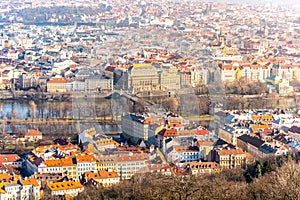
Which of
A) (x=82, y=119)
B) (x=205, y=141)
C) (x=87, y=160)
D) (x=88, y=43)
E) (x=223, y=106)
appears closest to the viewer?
(x=87, y=160)

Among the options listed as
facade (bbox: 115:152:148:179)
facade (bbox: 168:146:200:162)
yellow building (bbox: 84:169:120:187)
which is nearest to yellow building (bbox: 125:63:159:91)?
facade (bbox: 168:146:200:162)

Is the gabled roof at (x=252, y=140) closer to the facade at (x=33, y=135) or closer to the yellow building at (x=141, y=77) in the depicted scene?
the facade at (x=33, y=135)

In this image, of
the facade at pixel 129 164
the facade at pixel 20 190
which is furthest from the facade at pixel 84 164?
the facade at pixel 20 190

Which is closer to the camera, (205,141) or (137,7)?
(205,141)

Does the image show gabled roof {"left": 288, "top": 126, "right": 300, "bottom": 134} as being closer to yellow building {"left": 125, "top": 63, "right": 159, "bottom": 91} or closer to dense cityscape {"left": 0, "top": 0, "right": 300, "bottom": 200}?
dense cityscape {"left": 0, "top": 0, "right": 300, "bottom": 200}

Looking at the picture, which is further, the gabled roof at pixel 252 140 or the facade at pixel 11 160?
the gabled roof at pixel 252 140

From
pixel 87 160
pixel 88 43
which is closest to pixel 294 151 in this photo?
pixel 87 160

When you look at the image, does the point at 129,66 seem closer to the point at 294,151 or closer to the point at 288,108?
the point at 288,108

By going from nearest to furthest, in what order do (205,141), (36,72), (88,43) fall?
(205,141)
(36,72)
(88,43)
